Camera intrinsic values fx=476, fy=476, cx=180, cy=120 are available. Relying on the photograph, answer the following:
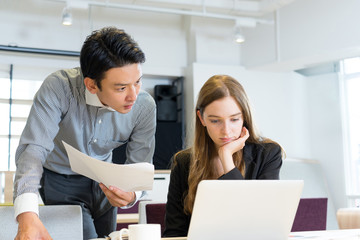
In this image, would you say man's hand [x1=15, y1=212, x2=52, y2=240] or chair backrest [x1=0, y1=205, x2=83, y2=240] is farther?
chair backrest [x1=0, y1=205, x2=83, y2=240]

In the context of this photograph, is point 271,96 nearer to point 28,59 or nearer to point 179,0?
point 179,0

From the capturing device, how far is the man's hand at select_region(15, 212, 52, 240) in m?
1.32

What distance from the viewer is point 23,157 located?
1.59 m

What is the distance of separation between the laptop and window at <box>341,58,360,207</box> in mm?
6725

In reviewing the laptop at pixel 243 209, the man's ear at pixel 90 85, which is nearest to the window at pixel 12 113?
the man's ear at pixel 90 85

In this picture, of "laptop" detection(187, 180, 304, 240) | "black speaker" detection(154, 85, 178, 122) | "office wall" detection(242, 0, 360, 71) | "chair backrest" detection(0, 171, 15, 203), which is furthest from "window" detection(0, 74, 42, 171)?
"laptop" detection(187, 180, 304, 240)

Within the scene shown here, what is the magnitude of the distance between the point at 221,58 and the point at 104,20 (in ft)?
6.46

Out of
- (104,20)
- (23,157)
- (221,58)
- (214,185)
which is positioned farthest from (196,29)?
(214,185)

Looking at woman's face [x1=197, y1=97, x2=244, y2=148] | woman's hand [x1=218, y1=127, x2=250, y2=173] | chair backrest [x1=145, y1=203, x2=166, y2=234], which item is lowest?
chair backrest [x1=145, y1=203, x2=166, y2=234]

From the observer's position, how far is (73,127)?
1905 millimetres

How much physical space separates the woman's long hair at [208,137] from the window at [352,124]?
6085mm

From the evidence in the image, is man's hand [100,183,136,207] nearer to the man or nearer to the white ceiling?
the man

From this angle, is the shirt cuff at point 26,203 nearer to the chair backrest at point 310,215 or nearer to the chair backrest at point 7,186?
the chair backrest at point 310,215

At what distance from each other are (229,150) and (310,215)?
151cm
